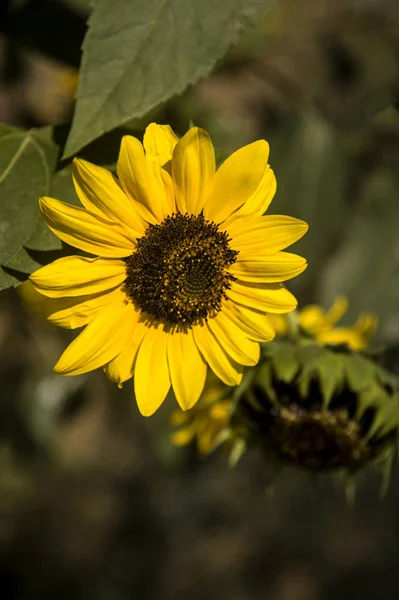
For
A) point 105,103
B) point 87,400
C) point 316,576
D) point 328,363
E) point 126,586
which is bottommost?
point 126,586

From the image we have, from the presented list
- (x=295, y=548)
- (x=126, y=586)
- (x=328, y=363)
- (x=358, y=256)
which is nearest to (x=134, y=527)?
(x=126, y=586)

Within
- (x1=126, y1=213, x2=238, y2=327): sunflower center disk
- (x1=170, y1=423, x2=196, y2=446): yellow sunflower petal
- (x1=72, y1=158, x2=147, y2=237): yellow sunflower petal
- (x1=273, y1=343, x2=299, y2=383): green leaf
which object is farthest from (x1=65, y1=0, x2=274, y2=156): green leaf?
(x1=170, y1=423, x2=196, y2=446): yellow sunflower petal

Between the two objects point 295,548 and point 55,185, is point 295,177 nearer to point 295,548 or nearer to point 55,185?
point 55,185

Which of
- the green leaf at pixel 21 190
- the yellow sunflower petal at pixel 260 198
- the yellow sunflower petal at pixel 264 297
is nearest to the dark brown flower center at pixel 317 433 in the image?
the yellow sunflower petal at pixel 264 297

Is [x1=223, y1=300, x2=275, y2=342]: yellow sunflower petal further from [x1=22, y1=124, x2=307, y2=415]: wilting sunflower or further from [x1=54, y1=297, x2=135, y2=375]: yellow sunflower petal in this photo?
[x1=54, y1=297, x2=135, y2=375]: yellow sunflower petal

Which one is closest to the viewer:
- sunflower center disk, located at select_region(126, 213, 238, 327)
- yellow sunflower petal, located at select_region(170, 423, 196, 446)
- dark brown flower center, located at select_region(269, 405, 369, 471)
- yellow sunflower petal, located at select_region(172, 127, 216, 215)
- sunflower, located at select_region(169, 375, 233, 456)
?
yellow sunflower petal, located at select_region(172, 127, 216, 215)

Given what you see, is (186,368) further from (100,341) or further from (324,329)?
(324,329)

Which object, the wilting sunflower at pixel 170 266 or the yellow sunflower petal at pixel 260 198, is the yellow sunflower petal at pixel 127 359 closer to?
the wilting sunflower at pixel 170 266
